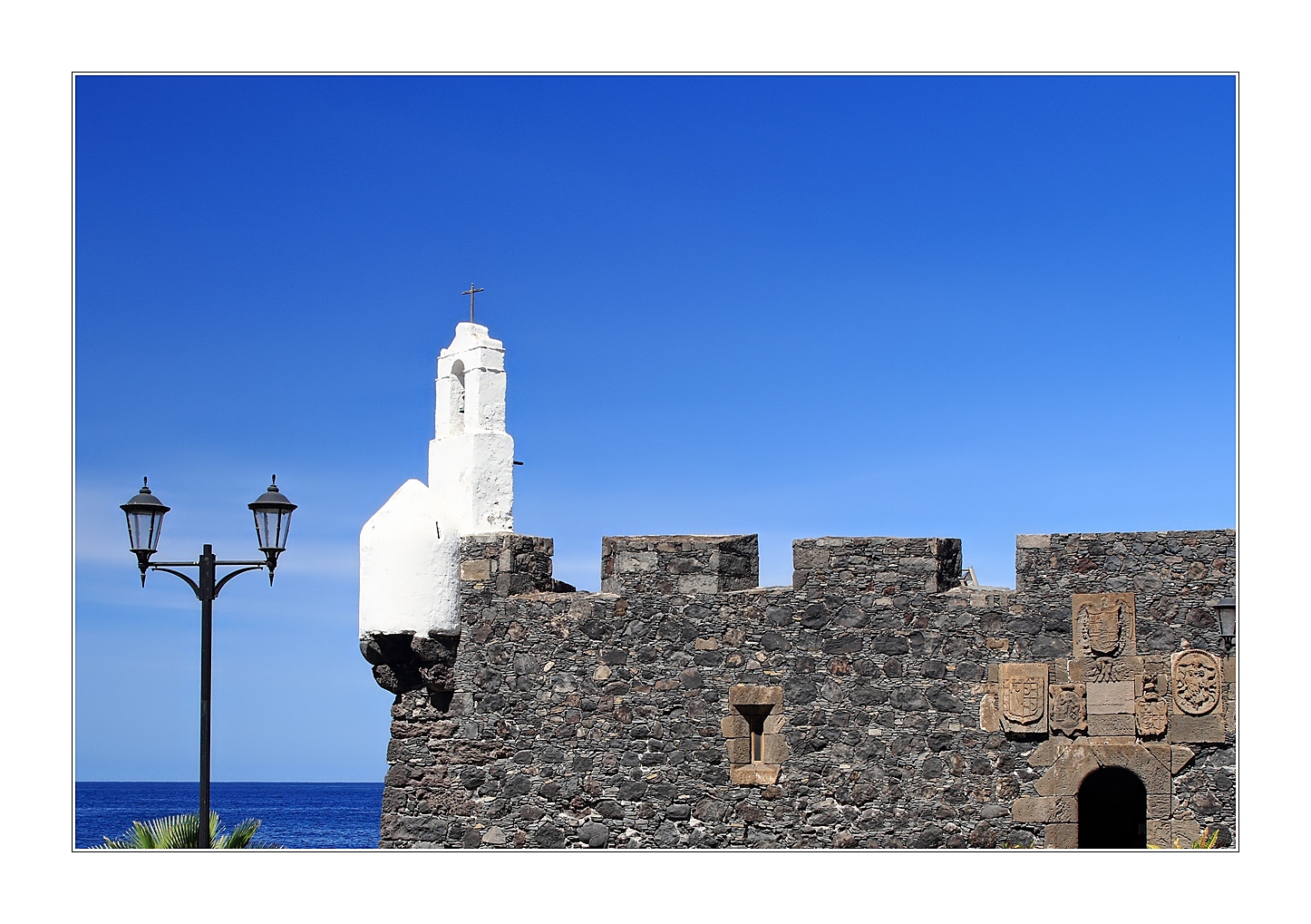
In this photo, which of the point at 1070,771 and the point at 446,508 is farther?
the point at 446,508

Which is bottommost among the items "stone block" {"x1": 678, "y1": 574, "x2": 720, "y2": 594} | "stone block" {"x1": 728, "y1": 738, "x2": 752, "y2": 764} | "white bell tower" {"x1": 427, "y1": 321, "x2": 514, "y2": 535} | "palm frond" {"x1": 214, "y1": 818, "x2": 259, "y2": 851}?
"palm frond" {"x1": 214, "y1": 818, "x2": 259, "y2": 851}

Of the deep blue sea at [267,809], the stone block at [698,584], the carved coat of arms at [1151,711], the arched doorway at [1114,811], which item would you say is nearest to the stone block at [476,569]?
the stone block at [698,584]

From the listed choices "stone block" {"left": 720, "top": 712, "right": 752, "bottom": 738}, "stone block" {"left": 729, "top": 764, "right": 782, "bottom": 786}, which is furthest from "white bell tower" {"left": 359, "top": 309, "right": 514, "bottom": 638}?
"stone block" {"left": 729, "top": 764, "right": 782, "bottom": 786}

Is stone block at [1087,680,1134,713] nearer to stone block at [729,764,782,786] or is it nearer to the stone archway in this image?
the stone archway

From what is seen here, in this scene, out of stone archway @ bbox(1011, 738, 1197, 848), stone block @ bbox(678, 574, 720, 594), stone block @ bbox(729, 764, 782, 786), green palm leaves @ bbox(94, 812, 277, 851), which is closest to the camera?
stone archway @ bbox(1011, 738, 1197, 848)

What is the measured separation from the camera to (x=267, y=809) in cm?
7494

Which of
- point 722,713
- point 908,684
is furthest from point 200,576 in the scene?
point 908,684

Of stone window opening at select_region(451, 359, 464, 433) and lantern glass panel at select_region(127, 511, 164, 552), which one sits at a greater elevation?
stone window opening at select_region(451, 359, 464, 433)

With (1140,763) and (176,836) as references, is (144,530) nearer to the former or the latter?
(176,836)

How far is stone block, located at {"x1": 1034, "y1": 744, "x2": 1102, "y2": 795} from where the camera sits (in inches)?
460

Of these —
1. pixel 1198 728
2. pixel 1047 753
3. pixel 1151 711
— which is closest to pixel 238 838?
pixel 1047 753

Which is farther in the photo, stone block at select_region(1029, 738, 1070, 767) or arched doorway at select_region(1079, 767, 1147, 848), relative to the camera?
arched doorway at select_region(1079, 767, 1147, 848)

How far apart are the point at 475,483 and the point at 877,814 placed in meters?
4.42

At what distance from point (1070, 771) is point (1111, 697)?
23.2 inches
